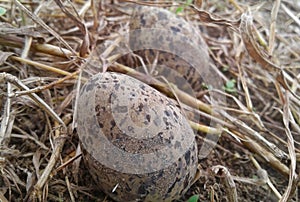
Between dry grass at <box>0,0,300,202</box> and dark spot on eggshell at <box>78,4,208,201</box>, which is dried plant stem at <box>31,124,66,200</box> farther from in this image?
dark spot on eggshell at <box>78,4,208,201</box>

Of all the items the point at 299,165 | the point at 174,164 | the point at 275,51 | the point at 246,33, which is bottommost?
the point at 299,165

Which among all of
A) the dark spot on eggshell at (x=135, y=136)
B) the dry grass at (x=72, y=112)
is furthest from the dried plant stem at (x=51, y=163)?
the dark spot on eggshell at (x=135, y=136)

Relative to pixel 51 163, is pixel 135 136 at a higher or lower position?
higher

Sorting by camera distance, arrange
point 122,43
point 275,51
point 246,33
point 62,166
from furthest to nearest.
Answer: point 275,51 < point 122,43 < point 246,33 < point 62,166

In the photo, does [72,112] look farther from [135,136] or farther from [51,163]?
[135,136]

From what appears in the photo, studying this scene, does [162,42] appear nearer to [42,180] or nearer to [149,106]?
[149,106]

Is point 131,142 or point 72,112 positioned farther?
point 72,112

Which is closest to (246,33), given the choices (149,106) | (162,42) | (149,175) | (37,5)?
(162,42)

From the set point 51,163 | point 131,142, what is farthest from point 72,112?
point 131,142
